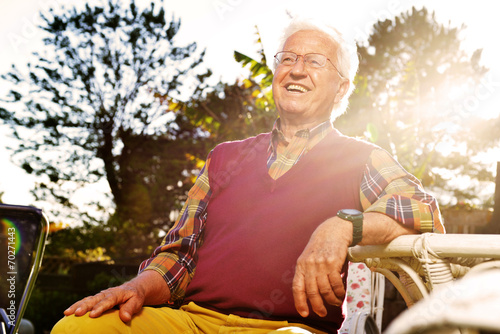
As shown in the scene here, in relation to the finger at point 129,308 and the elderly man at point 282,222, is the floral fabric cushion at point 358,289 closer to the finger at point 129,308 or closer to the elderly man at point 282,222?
the elderly man at point 282,222

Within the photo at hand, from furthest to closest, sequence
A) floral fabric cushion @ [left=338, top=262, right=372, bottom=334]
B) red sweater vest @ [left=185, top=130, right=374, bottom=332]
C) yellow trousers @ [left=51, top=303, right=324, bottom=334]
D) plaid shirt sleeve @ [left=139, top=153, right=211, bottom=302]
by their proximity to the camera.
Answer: floral fabric cushion @ [left=338, top=262, right=372, bottom=334] → plaid shirt sleeve @ [left=139, top=153, right=211, bottom=302] → red sweater vest @ [left=185, top=130, right=374, bottom=332] → yellow trousers @ [left=51, top=303, right=324, bottom=334]

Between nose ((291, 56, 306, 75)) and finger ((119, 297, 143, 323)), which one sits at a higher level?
nose ((291, 56, 306, 75))

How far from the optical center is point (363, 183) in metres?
1.50

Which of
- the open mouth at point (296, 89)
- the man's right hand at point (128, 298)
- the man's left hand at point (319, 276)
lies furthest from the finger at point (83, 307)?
the open mouth at point (296, 89)

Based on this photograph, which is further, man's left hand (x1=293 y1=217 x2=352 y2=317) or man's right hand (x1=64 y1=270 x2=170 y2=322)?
man's right hand (x1=64 y1=270 x2=170 y2=322)

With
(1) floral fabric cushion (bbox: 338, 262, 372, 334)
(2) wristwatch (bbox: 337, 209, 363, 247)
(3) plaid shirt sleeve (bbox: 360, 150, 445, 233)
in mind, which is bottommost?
(1) floral fabric cushion (bbox: 338, 262, 372, 334)

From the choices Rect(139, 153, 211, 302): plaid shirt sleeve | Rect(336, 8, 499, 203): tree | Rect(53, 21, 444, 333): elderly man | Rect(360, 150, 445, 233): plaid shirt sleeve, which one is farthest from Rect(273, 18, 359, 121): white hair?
Rect(336, 8, 499, 203): tree

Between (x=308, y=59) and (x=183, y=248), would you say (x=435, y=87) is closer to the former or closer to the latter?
(x=308, y=59)

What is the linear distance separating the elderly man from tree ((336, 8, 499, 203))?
14.1 m

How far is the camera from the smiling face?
→ 186cm

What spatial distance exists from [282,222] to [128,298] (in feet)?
1.83

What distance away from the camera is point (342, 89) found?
2.04m

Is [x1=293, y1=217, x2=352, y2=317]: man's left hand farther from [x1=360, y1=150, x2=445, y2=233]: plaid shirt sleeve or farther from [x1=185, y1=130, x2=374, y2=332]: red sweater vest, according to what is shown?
[x1=185, y1=130, x2=374, y2=332]: red sweater vest

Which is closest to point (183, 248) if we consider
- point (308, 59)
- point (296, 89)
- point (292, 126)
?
point (292, 126)
